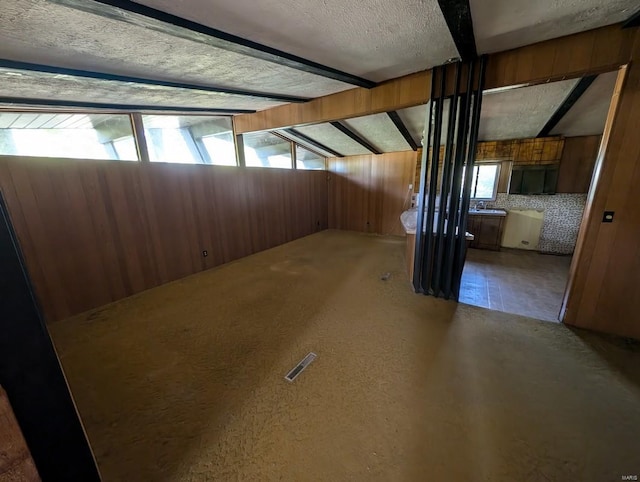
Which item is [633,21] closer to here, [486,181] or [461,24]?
[461,24]

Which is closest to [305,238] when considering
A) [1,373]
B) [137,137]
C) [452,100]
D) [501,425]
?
[137,137]

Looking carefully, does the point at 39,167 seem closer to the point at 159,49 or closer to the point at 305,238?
the point at 159,49

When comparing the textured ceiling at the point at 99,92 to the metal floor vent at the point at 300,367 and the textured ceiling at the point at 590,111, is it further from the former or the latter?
the textured ceiling at the point at 590,111

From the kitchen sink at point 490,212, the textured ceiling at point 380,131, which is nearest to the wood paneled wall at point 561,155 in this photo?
the kitchen sink at point 490,212

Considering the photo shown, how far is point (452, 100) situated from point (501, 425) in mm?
2774

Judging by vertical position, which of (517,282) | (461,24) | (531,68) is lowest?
(517,282)

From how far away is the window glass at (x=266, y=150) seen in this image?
4938 millimetres

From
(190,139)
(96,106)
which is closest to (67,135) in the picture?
(96,106)

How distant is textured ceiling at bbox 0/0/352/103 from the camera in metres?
1.42

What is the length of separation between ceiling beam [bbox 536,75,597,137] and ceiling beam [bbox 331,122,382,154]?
2954mm

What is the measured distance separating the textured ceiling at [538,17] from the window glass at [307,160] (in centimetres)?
460

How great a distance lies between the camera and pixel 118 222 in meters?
3.04

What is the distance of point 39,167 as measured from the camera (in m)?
2.47

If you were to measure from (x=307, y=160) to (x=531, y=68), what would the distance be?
4924mm
